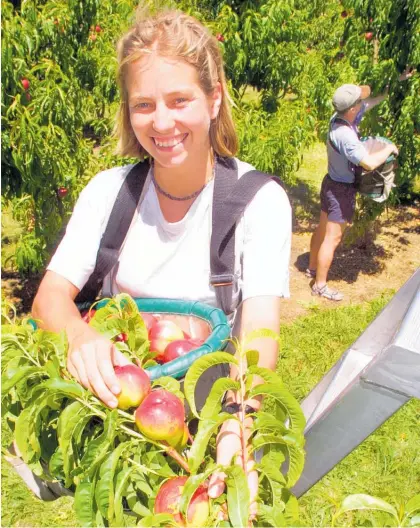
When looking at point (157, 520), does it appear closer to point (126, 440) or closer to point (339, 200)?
point (126, 440)

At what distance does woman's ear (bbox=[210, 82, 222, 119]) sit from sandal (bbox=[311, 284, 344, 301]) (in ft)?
10.4

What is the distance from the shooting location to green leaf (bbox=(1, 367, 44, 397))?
1027 millimetres

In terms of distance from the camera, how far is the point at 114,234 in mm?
1586

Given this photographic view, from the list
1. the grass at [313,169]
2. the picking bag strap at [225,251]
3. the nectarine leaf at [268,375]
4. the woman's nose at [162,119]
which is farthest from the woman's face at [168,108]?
the grass at [313,169]

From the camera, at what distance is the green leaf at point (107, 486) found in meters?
0.89

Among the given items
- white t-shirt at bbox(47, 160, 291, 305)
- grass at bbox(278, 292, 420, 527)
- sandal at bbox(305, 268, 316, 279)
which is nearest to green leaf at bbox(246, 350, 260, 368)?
white t-shirt at bbox(47, 160, 291, 305)

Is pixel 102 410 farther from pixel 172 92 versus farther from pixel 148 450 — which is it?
pixel 172 92

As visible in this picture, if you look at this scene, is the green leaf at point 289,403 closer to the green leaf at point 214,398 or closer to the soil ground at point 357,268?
the green leaf at point 214,398

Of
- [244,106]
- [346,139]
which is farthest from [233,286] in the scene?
[244,106]

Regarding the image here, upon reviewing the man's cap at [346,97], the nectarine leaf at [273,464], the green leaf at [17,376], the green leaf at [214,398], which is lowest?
the man's cap at [346,97]

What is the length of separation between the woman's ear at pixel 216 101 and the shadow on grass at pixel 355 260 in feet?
11.6

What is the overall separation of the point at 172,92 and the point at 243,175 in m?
0.30

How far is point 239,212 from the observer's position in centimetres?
149

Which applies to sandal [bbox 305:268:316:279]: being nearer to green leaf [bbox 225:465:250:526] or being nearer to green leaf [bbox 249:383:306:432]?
green leaf [bbox 249:383:306:432]
